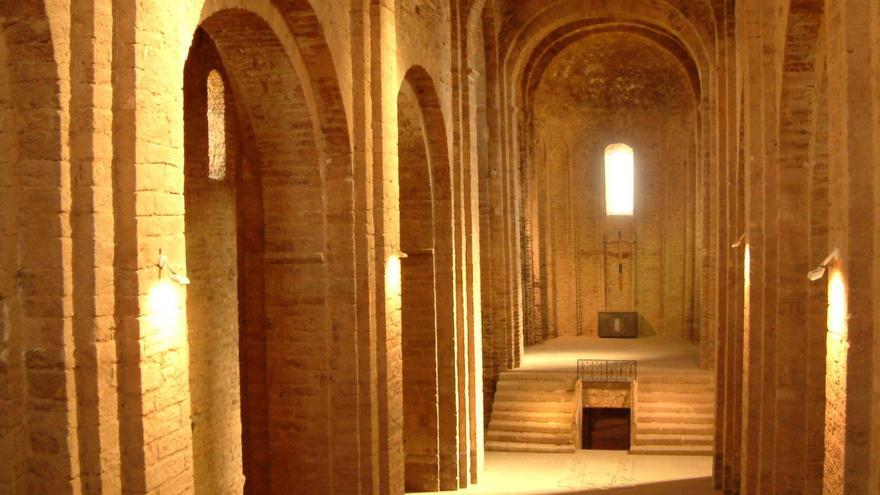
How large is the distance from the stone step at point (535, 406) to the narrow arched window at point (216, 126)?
9.74m

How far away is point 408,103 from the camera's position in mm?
13719

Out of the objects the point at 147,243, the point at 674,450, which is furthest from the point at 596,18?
the point at 147,243

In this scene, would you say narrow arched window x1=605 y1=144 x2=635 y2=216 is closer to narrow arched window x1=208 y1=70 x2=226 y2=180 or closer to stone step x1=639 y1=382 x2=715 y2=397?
stone step x1=639 y1=382 x2=715 y2=397

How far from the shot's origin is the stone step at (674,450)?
17922mm

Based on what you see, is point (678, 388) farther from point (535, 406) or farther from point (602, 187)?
point (602, 187)

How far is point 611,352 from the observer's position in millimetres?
23828

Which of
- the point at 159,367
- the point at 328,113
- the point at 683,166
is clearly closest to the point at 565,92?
the point at 683,166

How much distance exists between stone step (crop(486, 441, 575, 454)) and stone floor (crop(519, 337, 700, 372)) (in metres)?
2.77

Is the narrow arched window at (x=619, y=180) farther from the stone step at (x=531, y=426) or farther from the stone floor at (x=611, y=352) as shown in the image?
the stone step at (x=531, y=426)

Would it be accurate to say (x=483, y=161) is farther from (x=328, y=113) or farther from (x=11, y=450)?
(x=11, y=450)

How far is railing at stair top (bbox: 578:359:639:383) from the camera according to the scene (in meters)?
20.2

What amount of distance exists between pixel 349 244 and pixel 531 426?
10.0 m

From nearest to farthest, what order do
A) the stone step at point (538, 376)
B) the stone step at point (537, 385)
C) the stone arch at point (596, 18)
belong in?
the stone step at point (537, 385)
the stone step at point (538, 376)
the stone arch at point (596, 18)

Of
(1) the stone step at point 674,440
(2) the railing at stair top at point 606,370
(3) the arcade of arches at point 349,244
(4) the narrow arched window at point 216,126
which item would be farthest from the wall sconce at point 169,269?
(2) the railing at stair top at point 606,370
